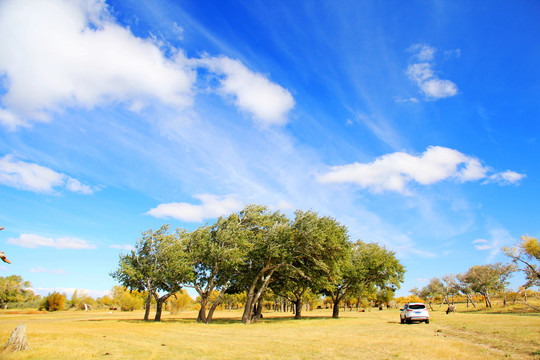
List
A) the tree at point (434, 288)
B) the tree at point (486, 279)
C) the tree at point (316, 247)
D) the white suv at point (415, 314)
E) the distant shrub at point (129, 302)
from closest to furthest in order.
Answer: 1. the white suv at point (415, 314)
2. the tree at point (316, 247)
3. the tree at point (486, 279)
4. the distant shrub at point (129, 302)
5. the tree at point (434, 288)

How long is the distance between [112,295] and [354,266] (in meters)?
105

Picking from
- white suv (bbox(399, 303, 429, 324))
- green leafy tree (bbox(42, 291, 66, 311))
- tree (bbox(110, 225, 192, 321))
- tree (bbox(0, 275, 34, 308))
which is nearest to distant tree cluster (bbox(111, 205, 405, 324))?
tree (bbox(110, 225, 192, 321))

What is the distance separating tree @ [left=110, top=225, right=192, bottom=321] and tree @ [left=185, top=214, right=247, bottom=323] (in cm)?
192

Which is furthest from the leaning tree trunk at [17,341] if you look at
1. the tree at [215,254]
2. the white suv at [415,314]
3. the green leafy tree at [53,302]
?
the green leafy tree at [53,302]

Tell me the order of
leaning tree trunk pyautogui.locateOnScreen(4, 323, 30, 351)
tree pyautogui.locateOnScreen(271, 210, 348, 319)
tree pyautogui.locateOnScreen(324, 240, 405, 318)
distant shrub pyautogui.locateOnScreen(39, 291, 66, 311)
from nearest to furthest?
1. leaning tree trunk pyautogui.locateOnScreen(4, 323, 30, 351)
2. tree pyautogui.locateOnScreen(271, 210, 348, 319)
3. tree pyautogui.locateOnScreen(324, 240, 405, 318)
4. distant shrub pyautogui.locateOnScreen(39, 291, 66, 311)

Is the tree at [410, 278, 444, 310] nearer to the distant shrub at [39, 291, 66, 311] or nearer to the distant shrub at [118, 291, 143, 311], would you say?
the distant shrub at [118, 291, 143, 311]

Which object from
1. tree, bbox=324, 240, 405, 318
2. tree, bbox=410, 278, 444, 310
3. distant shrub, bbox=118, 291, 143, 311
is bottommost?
distant shrub, bbox=118, 291, 143, 311

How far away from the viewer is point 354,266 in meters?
49.0

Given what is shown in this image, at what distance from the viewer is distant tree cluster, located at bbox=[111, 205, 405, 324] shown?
38.9m

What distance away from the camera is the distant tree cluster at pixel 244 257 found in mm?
38906

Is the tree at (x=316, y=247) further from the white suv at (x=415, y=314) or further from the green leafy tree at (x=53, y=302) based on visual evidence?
the green leafy tree at (x=53, y=302)

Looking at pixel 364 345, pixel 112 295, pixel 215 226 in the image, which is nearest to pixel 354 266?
pixel 215 226

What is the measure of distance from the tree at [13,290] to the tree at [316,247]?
95.5 m

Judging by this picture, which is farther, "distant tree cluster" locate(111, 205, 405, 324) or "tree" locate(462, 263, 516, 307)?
"tree" locate(462, 263, 516, 307)
